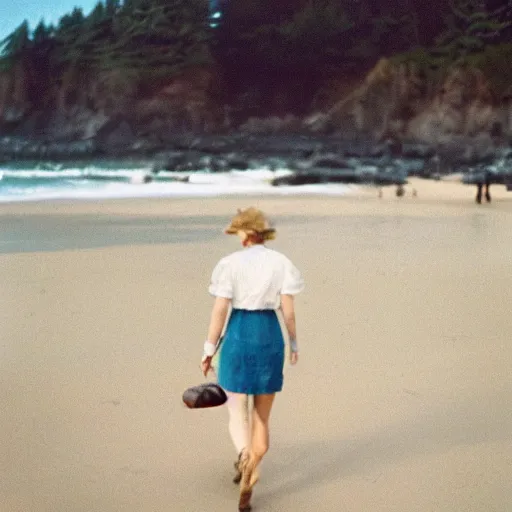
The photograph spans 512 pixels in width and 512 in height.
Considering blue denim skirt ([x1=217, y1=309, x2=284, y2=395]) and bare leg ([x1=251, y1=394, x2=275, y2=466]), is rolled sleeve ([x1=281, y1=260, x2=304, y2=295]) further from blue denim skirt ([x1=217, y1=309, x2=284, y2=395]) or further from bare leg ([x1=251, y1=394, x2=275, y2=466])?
bare leg ([x1=251, y1=394, x2=275, y2=466])

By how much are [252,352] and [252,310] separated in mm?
118

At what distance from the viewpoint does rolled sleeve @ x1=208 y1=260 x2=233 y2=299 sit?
2.22m

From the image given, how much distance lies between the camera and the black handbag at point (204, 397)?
7.29 feet

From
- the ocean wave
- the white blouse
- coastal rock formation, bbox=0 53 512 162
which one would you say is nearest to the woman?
the white blouse

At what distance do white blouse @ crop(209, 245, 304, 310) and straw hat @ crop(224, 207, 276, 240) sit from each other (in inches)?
2.2

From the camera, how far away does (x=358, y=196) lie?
1861 cm

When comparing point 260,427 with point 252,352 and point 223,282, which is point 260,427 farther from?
point 223,282

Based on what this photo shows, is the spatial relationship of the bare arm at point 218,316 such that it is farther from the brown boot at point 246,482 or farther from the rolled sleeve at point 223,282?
the brown boot at point 246,482

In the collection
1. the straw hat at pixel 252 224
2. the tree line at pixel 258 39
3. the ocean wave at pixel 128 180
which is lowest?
the ocean wave at pixel 128 180

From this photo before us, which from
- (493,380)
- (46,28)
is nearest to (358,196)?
(493,380)

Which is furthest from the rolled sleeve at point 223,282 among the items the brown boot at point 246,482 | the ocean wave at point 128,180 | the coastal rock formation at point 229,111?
the coastal rock formation at point 229,111

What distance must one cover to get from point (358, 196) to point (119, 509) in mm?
16615

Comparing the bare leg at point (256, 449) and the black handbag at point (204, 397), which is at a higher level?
the black handbag at point (204, 397)

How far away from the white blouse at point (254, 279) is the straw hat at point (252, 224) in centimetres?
6
